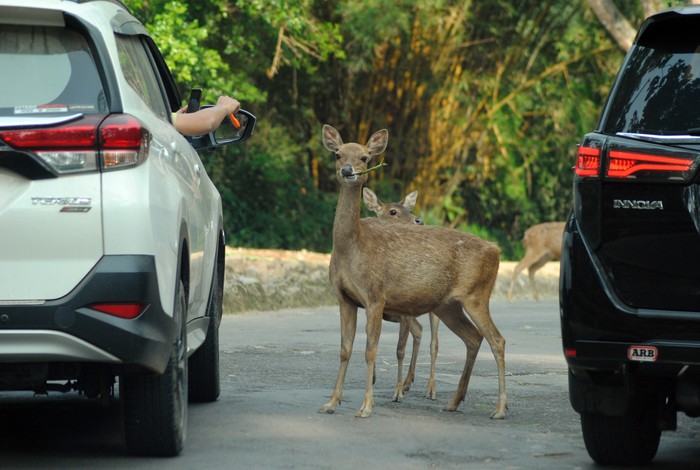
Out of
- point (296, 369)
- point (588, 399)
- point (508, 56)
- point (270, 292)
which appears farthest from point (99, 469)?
point (508, 56)

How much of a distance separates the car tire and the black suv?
282 millimetres

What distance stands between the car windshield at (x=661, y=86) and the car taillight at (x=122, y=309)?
2072mm

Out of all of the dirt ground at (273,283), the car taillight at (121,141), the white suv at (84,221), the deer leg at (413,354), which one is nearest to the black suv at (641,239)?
the white suv at (84,221)

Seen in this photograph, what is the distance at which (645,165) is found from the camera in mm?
5793

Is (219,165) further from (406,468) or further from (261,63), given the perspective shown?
(406,468)

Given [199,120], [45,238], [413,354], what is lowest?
[413,354]

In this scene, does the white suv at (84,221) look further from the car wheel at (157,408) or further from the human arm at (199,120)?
the human arm at (199,120)

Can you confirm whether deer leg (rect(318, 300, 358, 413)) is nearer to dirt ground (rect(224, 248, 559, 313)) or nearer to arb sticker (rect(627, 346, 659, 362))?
arb sticker (rect(627, 346, 659, 362))

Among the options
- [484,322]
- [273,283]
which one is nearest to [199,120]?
[484,322]

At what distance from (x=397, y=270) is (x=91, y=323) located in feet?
10.7

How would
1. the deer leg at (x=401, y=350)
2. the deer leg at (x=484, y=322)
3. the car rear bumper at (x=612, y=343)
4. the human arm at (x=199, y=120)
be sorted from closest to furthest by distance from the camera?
the car rear bumper at (x=612, y=343)
the human arm at (x=199, y=120)
the deer leg at (x=484, y=322)
the deer leg at (x=401, y=350)

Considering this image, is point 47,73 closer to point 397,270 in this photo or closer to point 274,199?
point 397,270

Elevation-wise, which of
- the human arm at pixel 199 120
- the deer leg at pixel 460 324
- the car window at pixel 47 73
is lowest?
the deer leg at pixel 460 324

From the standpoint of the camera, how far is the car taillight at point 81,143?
580 cm
